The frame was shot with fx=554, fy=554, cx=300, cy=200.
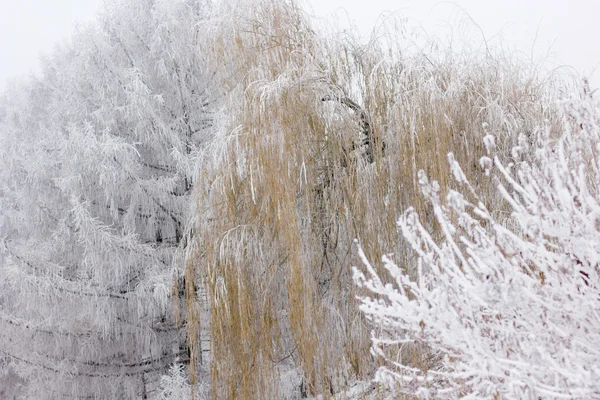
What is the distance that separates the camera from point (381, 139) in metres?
3.80

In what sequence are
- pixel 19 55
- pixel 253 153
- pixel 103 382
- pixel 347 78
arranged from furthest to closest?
pixel 19 55, pixel 103 382, pixel 347 78, pixel 253 153

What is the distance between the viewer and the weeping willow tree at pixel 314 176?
12.2 feet

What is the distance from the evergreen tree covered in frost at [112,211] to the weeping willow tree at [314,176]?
2805mm

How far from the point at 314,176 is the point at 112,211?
4.10 m

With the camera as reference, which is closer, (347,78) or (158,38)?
(347,78)

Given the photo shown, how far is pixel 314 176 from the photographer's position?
391 centimetres

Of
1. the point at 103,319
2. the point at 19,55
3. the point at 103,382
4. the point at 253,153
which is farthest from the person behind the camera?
the point at 19,55

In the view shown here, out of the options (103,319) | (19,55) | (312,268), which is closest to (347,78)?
(312,268)

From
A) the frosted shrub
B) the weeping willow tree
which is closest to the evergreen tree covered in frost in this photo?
the frosted shrub

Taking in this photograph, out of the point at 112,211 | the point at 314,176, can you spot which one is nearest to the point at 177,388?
the point at 112,211

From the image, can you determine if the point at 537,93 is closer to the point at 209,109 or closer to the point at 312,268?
the point at 312,268

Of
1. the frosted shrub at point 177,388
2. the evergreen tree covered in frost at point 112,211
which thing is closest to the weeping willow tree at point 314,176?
the frosted shrub at point 177,388

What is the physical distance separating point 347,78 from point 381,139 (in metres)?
0.66

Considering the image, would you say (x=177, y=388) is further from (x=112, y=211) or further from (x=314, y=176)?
(x=314, y=176)
